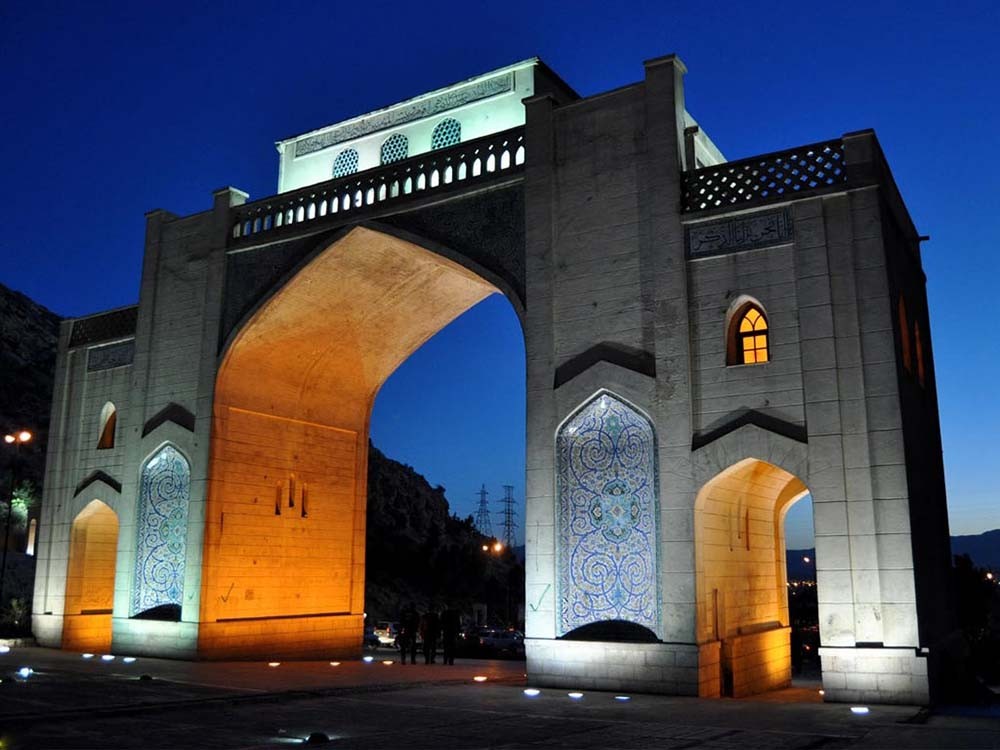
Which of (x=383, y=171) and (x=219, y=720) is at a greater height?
(x=383, y=171)

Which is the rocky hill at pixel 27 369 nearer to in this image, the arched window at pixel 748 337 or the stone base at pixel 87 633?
the stone base at pixel 87 633

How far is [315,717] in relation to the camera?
799 cm

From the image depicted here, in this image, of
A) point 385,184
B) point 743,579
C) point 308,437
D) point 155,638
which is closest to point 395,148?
point 385,184

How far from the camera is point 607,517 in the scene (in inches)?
422

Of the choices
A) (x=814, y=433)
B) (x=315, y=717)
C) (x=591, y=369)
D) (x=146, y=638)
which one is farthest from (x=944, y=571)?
(x=146, y=638)

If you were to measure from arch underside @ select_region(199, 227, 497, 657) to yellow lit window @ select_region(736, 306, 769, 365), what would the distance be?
4140 mm

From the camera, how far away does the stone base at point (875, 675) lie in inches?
347

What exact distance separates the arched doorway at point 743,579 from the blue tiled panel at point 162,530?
26.2 feet

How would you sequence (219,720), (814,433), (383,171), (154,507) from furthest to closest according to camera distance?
(154,507) < (383,171) < (814,433) < (219,720)

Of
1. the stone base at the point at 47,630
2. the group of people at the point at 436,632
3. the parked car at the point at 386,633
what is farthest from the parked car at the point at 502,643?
the stone base at the point at 47,630

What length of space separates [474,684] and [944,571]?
5.82 m

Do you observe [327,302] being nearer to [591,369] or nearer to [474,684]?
[591,369]

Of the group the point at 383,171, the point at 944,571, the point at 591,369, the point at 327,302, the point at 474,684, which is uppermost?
the point at 383,171

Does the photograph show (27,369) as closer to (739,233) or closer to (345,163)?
(345,163)
